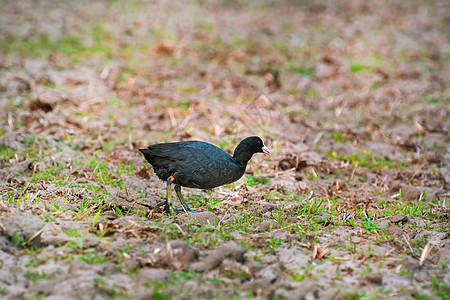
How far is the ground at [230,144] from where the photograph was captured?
4.40m

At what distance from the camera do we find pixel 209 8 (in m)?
15.2

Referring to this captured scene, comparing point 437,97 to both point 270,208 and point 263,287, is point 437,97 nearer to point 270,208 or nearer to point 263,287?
point 270,208

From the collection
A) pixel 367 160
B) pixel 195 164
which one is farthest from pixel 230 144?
pixel 195 164

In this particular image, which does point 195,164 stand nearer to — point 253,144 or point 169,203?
point 169,203

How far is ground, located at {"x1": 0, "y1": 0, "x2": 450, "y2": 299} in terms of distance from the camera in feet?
14.4

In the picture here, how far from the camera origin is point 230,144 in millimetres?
7965

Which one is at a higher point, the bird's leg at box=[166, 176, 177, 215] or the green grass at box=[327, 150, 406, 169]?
the bird's leg at box=[166, 176, 177, 215]

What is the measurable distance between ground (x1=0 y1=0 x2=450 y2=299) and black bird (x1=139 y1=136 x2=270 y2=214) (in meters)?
0.34

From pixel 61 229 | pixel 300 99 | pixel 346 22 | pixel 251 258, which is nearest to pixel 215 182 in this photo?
pixel 251 258

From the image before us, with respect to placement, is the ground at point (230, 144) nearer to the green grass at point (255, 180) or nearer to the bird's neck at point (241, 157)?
the green grass at point (255, 180)

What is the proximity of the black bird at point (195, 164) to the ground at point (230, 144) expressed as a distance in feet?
1.12

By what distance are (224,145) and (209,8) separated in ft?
27.1

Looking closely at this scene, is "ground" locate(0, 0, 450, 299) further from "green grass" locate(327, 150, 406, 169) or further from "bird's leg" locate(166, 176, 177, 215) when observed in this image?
"bird's leg" locate(166, 176, 177, 215)

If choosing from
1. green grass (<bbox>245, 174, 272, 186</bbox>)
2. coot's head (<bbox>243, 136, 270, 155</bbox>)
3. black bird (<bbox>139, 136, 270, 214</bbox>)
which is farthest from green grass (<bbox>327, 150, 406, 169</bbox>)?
black bird (<bbox>139, 136, 270, 214</bbox>)
